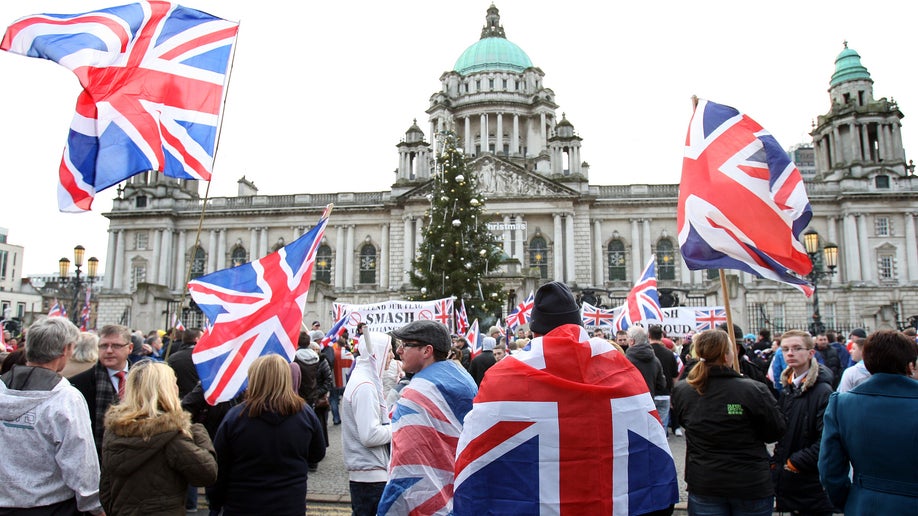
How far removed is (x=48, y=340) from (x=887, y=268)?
177ft

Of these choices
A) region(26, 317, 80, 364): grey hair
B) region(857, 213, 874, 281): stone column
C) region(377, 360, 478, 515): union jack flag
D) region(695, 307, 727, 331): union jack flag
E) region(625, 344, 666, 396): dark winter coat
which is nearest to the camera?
region(377, 360, 478, 515): union jack flag

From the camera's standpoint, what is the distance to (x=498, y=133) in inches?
2495

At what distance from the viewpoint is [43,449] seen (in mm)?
4027

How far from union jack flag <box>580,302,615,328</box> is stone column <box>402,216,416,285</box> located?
26.3 metres

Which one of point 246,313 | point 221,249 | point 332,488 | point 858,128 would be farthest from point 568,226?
point 246,313

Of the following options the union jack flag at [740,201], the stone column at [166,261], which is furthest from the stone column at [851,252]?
the stone column at [166,261]

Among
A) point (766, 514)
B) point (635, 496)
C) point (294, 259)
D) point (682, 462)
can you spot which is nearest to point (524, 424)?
point (635, 496)

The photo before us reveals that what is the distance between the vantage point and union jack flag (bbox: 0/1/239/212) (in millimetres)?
5758

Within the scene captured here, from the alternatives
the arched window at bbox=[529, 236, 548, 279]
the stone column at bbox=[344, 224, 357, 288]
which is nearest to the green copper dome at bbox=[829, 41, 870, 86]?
the arched window at bbox=[529, 236, 548, 279]

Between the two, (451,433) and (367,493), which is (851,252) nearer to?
(367,493)

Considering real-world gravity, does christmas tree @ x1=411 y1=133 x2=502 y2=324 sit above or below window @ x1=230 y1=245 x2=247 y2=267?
below

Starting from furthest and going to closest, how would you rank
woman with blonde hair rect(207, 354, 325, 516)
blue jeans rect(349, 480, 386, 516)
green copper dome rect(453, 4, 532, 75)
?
green copper dome rect(453, 4, 532, 75) < blue jeans rect(349, 480, 386, 516) < woman with blonde hair rect(207, 354, 325, 516)

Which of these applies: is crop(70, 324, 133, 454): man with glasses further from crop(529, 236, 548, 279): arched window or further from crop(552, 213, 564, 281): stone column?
crop(529, 236, 548, 279): arched window

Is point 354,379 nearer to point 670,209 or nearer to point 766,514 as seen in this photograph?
point 766,514
